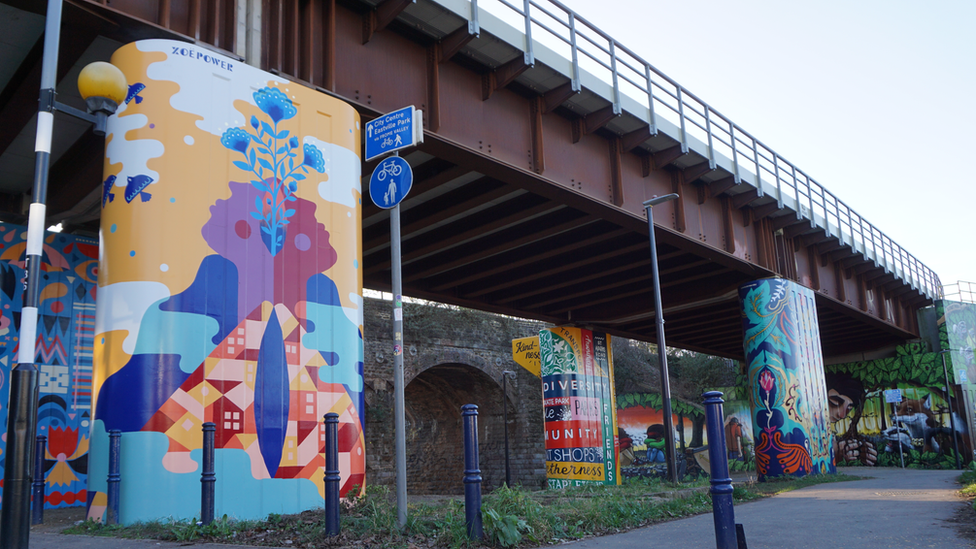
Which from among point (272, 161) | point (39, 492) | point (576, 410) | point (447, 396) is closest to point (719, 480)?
point (272, 161)

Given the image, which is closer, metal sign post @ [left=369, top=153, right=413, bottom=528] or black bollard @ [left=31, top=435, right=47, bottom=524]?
metal sign post @ [left=369, top=153, right=413, bottom=528]

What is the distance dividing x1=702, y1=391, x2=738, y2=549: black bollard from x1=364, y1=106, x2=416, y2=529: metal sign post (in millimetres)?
3131

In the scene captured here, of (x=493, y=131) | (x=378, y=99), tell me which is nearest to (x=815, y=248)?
(x=493, y=131)

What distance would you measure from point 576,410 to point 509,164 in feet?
39.8

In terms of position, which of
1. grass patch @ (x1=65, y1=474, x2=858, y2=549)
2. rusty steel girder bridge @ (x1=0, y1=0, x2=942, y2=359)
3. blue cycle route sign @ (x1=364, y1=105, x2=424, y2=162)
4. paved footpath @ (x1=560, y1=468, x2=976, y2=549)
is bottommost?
paved footpath @ (x1=560, y1=468, x2=976, y2=549)

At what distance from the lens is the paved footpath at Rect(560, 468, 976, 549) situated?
640cm

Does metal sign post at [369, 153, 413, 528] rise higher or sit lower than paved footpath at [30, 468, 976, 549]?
higher

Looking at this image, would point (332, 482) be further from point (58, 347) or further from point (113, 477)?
point (58, 347)

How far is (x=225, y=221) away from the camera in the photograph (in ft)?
28.5

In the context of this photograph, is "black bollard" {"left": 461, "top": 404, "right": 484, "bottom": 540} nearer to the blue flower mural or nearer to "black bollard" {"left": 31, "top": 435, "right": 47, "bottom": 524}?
the blue flower mural

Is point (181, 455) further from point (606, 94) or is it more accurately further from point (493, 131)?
point (606, 94)

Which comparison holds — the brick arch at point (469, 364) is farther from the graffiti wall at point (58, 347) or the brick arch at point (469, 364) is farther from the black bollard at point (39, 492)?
the black bollard at point (39, 492)

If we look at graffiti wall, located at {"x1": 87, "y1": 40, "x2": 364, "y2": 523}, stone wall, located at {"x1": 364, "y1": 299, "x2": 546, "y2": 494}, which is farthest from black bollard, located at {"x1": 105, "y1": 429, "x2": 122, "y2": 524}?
stone wall, located at {"x1": 364, "y1": 299, "x2": 546, "y2": 494}

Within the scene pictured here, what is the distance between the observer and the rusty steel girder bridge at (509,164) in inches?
398
